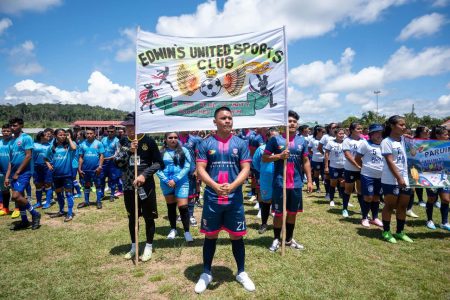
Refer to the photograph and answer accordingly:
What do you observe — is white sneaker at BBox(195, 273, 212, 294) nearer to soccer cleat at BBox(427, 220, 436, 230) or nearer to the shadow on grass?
the shadow on grass

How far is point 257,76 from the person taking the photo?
5438 mm

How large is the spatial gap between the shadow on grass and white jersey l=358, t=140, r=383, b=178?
4.51 meters

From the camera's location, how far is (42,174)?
9.55 meters

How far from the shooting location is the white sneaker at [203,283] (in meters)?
4.01

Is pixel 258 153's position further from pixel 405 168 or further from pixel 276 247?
pixel 405 168

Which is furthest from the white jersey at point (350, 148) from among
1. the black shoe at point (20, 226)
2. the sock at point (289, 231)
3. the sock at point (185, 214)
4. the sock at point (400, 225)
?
the black shoe at point (20, 226)

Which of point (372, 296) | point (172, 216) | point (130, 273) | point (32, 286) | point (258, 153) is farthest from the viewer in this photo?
point (258, 153)

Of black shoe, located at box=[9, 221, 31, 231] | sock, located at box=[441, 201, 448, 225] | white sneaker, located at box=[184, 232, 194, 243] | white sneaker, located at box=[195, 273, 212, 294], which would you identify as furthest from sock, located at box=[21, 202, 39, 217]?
sock, located at box=[441, 201, 448, 225]

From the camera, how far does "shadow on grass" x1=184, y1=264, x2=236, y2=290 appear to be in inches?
170

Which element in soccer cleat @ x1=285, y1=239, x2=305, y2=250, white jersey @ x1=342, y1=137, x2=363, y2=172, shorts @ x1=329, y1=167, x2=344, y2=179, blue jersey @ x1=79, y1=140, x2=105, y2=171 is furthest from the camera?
blue jersey @ x1=79, y1=140, x2=105, y2=171

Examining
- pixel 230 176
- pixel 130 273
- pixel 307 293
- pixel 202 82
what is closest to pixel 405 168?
pixel 307 293

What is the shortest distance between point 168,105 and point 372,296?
4.61 meters

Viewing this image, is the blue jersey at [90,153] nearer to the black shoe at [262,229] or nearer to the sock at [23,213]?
the sock at [23,213]

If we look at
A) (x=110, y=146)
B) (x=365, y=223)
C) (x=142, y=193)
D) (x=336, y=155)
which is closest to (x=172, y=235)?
(x=142, y=193)
